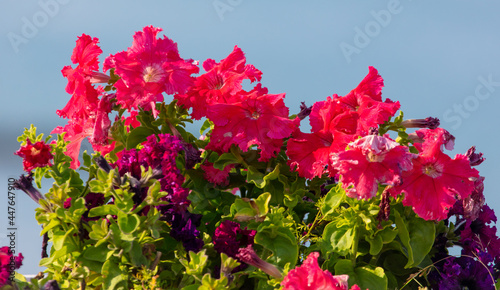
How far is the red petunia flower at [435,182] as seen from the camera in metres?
1.40

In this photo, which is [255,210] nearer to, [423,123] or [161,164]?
[161,164]

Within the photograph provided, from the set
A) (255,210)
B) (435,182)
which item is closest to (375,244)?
(435,182)

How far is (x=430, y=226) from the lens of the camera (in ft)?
4.90

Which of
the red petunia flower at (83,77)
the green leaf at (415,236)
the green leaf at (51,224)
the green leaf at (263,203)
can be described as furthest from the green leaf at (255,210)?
the red petunia flower at (83,77)

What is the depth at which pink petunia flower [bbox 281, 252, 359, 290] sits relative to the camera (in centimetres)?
108

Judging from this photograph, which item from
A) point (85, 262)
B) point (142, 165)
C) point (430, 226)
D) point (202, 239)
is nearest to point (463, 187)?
point (430, 226)

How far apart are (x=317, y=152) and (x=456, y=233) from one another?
523 millimetres

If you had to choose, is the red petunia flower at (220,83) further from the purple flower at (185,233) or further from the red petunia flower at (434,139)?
the red petunia flower at (434,139)

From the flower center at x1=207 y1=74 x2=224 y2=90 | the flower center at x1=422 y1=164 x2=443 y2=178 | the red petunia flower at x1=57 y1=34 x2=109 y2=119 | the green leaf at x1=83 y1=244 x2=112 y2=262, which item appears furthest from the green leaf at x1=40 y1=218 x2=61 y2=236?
the flower center at x1=422 y1=164 x2=443 y2=178

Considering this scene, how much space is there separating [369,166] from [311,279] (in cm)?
36

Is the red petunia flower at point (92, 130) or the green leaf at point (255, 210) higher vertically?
the red petunia flower at point (92, 130)

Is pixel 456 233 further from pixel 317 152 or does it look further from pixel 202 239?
pixel 202 239

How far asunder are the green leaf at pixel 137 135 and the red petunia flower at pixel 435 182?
2.48 feet

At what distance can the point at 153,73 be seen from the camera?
1604 millimetres
